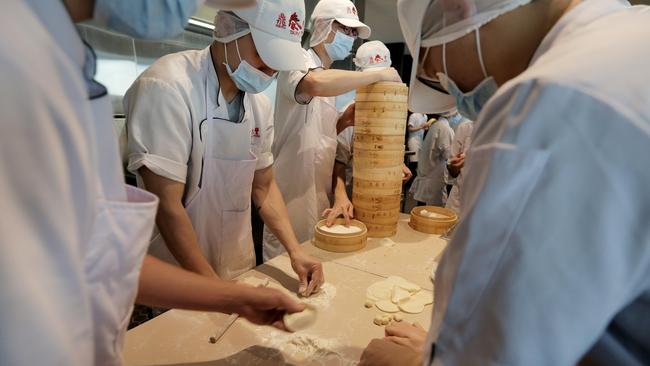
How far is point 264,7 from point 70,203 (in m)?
1.12

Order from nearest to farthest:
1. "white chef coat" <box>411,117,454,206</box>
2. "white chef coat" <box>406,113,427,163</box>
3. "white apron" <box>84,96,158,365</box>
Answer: "white apron" <box>84,96,158,365</box>, "white chef coat" <box>411,117,454,206</box>, "white chef coat" <box>406,113,427,163</box>

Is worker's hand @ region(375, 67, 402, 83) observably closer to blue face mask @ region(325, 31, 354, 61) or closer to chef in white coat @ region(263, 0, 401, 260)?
chef in white coat @ region(263, 0, 401, 260)

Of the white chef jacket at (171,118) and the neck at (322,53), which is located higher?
the neck at (322,53)

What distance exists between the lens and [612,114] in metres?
0.46

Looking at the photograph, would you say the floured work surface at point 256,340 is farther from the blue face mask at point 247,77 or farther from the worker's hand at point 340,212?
the blue face mask at point 247,77

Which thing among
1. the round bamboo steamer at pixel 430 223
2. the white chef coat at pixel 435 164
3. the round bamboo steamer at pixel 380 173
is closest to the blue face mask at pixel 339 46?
the round bamboo steamer at pixel 380 173

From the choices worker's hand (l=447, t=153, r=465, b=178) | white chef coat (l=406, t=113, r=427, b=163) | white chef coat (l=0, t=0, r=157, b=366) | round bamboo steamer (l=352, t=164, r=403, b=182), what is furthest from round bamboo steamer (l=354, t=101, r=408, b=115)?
white chef coat (l=406, t=113, r=427, b=163)

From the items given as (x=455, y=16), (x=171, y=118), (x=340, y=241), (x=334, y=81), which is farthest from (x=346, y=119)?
(x=455, y=16)

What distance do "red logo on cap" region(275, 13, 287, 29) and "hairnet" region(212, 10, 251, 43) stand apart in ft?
0.38

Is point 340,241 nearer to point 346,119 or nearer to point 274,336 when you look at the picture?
point 274,336

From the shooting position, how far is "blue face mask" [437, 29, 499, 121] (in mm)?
748

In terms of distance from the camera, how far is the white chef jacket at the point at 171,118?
1.24 meters

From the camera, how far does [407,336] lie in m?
1.01

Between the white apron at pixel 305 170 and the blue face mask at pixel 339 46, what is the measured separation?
0.32 meters
